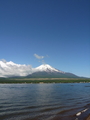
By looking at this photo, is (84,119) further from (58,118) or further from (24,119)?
(24,119)

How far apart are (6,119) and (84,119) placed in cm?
1193

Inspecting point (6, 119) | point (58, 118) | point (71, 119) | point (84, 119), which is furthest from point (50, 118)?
point (6, 119)

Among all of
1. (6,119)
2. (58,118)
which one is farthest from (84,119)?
(6,119)

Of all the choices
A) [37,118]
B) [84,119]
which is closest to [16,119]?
[37,118]

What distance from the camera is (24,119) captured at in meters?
21.2

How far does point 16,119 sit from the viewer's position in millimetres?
21141

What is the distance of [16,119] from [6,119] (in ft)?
5.01

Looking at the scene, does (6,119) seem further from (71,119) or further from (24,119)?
(71,119)

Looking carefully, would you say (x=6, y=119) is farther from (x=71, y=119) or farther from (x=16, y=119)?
(x=71, y=119)

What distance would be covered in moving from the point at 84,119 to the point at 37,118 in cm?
728

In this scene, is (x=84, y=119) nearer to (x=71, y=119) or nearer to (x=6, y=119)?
(x=71, y=119)

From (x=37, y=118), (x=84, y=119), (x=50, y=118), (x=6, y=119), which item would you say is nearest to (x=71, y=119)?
(x=84, y=119)

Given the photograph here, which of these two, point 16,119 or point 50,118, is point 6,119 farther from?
point 50,118

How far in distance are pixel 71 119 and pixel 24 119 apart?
23.7 feet
